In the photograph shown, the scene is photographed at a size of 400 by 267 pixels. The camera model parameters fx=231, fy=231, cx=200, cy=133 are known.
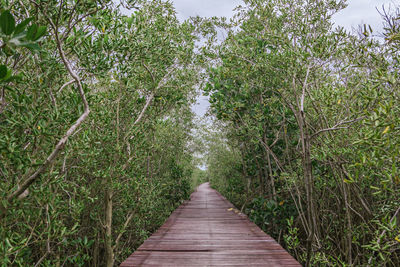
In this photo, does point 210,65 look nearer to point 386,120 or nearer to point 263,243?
point 263,243

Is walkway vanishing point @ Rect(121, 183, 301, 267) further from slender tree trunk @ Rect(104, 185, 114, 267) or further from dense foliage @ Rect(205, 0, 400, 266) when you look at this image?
slender tree trunk @ Rect(104, 185, 114, 267)

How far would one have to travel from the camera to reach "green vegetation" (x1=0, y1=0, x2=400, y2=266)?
1.74m

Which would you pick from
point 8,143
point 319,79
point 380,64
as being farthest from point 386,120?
point 8,143

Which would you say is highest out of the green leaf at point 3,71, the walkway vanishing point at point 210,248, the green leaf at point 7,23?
the green leaf at point 7,23

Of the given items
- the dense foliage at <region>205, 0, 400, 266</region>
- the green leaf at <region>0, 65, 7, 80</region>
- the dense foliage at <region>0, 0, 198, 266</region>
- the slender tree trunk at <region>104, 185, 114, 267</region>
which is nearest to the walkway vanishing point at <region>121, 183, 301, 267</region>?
the dense foliage at <region>205, 0, 400, 266</region>

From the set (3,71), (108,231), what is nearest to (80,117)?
(3,71)

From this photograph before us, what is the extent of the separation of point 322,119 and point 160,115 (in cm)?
291

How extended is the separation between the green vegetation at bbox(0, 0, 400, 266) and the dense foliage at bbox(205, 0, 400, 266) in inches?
1.4

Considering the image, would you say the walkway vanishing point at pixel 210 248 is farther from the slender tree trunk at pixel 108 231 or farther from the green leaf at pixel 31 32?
the green leaf at pixel 31 32

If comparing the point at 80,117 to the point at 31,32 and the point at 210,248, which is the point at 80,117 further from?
the point at 210,248

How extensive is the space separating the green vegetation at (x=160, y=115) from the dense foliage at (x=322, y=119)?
35mm

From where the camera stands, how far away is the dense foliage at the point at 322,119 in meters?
2.13

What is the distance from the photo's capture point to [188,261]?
270 centimetres

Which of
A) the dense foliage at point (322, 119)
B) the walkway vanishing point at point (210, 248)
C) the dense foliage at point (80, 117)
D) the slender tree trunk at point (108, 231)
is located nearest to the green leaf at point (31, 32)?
the dense foliage at point (80, 117)
